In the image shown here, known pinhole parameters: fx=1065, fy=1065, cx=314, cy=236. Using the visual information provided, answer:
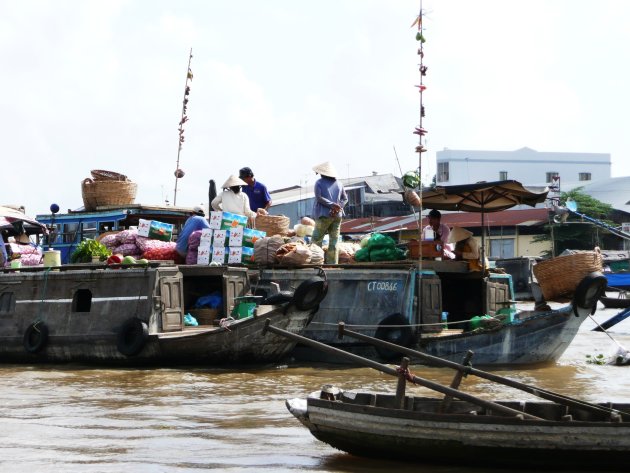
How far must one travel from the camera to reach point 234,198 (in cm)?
1456

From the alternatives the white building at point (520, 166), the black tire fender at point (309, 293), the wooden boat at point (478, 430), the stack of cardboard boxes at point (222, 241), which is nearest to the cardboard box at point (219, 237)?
the stack of cardboard boxes at point (222, 241)

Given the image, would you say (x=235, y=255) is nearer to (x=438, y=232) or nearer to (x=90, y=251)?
(x=90, y=251)

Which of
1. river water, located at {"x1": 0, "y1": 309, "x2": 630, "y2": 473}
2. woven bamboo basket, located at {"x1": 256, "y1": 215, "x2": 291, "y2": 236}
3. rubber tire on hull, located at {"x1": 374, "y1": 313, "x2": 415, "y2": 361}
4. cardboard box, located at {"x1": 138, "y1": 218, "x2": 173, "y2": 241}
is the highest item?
woven bamboo basket, located at {"x1": 256, "y1": 215, "x2": 291, "y2": 236}

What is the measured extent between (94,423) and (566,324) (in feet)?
21.2

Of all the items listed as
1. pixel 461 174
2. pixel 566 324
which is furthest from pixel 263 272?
pixel 461 174

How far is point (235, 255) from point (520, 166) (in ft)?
134

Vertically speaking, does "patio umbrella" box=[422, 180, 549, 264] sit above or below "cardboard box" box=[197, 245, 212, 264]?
above

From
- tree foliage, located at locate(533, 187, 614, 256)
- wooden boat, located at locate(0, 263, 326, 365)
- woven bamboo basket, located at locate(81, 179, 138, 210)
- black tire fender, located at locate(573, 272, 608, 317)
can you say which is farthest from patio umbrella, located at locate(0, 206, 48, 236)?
tree foliage, located at locate(533, 187, 614, 256)

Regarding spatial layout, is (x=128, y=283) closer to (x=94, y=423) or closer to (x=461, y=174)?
(x=94, y=423)

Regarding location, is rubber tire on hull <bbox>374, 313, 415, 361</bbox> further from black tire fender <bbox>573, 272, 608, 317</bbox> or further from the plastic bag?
the plastic bag

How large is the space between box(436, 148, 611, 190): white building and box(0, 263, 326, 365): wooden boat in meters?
38.4

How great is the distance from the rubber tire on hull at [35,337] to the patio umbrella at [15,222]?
2021 millimetres

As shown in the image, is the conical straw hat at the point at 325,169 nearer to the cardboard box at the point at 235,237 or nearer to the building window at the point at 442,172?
the cardboard box at the point at 235,237

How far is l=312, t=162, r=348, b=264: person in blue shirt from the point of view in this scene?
13.5 metres
